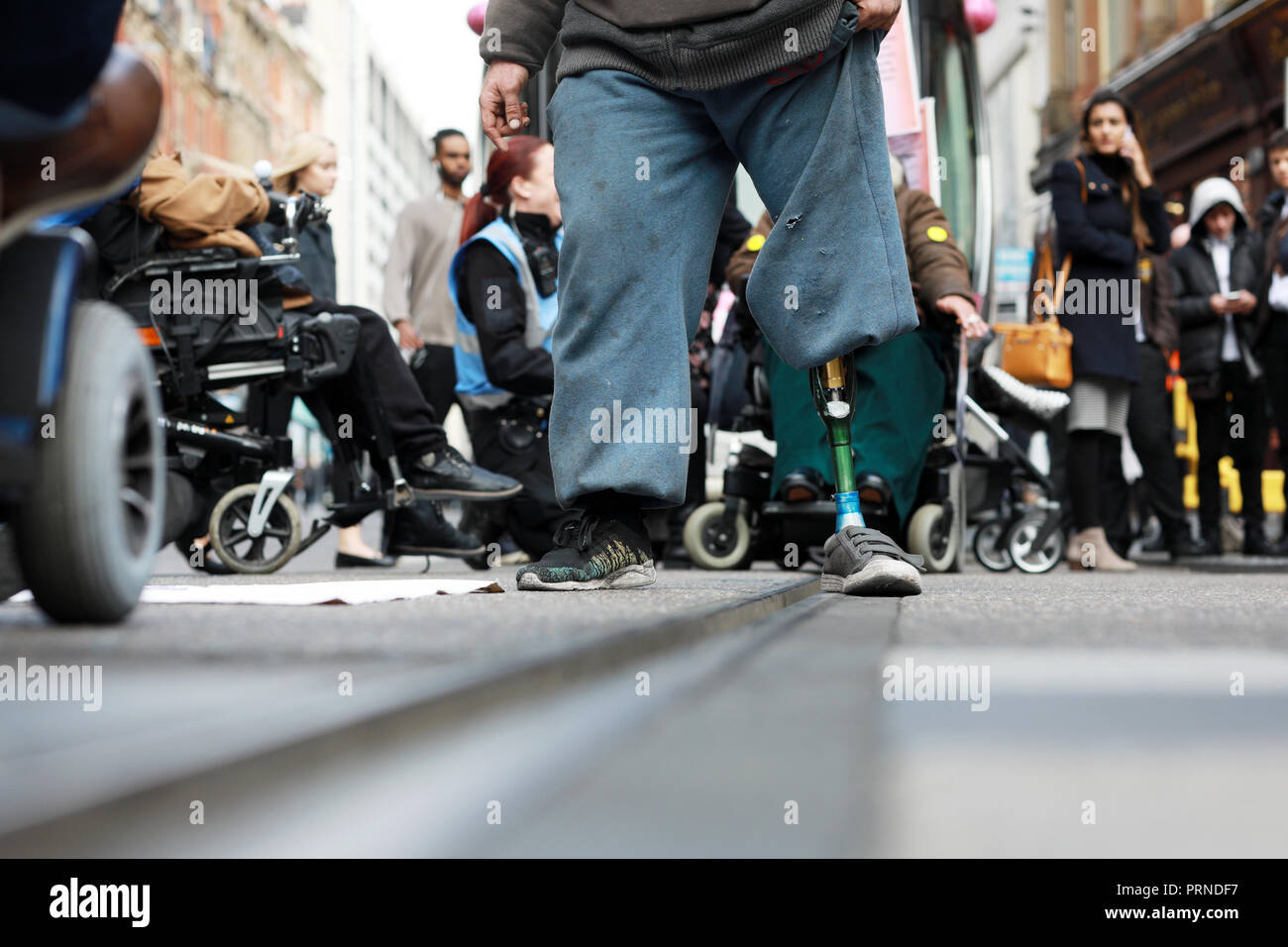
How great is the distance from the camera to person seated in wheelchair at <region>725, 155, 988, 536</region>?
17.2 ft

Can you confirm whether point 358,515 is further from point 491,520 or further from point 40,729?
point 40,729

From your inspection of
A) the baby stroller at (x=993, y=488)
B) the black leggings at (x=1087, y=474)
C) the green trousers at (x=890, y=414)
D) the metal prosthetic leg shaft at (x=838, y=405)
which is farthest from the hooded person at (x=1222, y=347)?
the metal prosthetic leg shaft at (x=838, y=405)

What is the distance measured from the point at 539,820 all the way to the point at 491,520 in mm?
5107

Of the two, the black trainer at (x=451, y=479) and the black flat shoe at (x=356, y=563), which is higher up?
the black trainer at (x=451, y=479)

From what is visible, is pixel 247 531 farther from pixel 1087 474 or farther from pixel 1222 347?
pixel 1222 347

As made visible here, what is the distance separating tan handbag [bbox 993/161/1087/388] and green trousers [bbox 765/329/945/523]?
0.88 metres

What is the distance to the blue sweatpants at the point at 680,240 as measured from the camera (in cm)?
294

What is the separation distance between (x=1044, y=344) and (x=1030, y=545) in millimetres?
806

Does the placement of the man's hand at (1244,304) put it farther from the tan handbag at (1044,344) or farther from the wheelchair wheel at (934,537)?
the wheelchair wheel at (934,537)

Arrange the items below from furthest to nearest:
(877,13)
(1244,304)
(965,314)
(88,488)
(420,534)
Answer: (1244,304) → (420,534) → (965,314) → (877,13) → (88,488)

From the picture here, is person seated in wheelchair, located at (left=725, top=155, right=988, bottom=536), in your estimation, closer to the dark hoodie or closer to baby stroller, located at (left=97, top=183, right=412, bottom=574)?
baby stroller, located at (left=97, top=183, right=412, bottom=574)

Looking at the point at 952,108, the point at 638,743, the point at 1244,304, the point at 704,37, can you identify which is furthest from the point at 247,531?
the point at 1244,304

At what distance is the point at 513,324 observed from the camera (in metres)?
5.57

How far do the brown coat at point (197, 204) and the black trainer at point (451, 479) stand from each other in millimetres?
848
